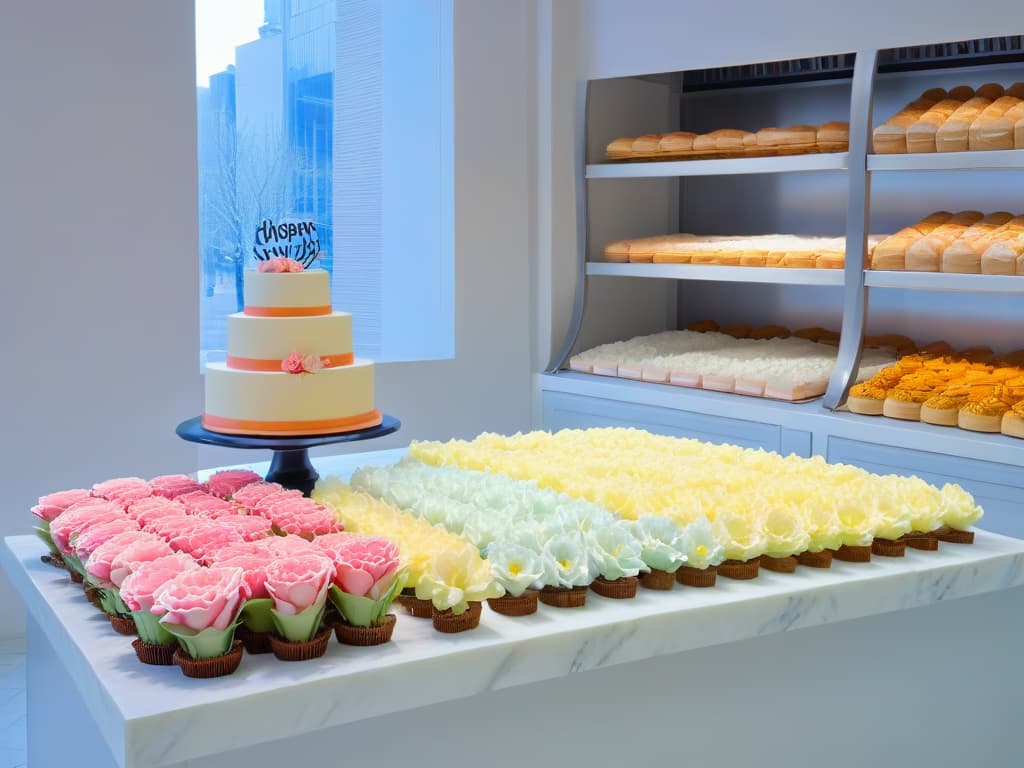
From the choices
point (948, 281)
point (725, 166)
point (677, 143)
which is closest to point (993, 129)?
point (948, 281)

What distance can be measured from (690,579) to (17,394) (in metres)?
2.86

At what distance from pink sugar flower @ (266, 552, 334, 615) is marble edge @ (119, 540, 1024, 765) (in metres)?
0.10

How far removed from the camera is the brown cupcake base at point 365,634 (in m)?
1.57

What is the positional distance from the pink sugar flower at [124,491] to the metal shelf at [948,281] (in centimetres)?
256

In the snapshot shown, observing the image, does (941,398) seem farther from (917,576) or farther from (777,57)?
(917,576)

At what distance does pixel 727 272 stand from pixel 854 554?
259 centimetres

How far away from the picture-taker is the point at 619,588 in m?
1.77

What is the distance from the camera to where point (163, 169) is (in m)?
4.21

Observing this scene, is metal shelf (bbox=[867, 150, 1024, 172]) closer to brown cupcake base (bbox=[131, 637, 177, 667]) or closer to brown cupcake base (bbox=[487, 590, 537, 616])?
brown cupcake base (bbox=[487, 590, 537, 616])

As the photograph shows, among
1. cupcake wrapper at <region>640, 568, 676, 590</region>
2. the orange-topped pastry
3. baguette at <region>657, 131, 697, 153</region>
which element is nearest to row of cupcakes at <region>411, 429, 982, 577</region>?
cupcake wrapper at <region>640, 568, 676, 590</region>

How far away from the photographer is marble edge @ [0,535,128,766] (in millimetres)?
1367

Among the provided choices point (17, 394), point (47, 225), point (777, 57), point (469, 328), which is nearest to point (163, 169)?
point (47, 225)

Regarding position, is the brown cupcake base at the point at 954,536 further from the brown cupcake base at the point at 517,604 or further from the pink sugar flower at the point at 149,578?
the pink sugar flower at the point at 149,578

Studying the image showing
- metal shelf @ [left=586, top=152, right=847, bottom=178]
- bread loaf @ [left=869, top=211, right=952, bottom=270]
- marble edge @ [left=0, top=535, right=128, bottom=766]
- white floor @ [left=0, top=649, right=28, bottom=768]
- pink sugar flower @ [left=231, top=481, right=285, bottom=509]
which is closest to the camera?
marble edge @ [left=0, top=535, right=128, bottom=766]
